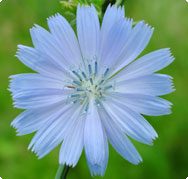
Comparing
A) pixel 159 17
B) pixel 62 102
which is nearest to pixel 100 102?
pixel 62 102

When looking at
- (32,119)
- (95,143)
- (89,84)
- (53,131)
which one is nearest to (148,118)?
(89,84)

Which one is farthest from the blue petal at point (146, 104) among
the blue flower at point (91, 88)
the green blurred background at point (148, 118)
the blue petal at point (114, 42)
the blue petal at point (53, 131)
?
the green blurred background at point (148, 118)

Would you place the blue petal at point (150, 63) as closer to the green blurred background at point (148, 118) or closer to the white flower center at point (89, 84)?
the white flower center at point (89, 84)

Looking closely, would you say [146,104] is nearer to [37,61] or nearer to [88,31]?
[88,31]

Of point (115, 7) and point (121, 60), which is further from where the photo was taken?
point (121, 60)

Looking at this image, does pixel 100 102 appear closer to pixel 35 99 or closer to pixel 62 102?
pixel 62 102

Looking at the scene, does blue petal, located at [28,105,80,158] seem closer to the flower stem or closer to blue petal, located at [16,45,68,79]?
the flower stem

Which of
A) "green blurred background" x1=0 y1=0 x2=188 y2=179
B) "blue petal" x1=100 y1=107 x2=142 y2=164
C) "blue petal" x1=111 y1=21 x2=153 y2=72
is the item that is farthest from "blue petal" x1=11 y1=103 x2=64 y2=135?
"green blurred background" x1=0 y1=0 x2=188 y2=179

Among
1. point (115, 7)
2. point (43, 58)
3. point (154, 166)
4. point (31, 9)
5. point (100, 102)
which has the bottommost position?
point (154, 166)
